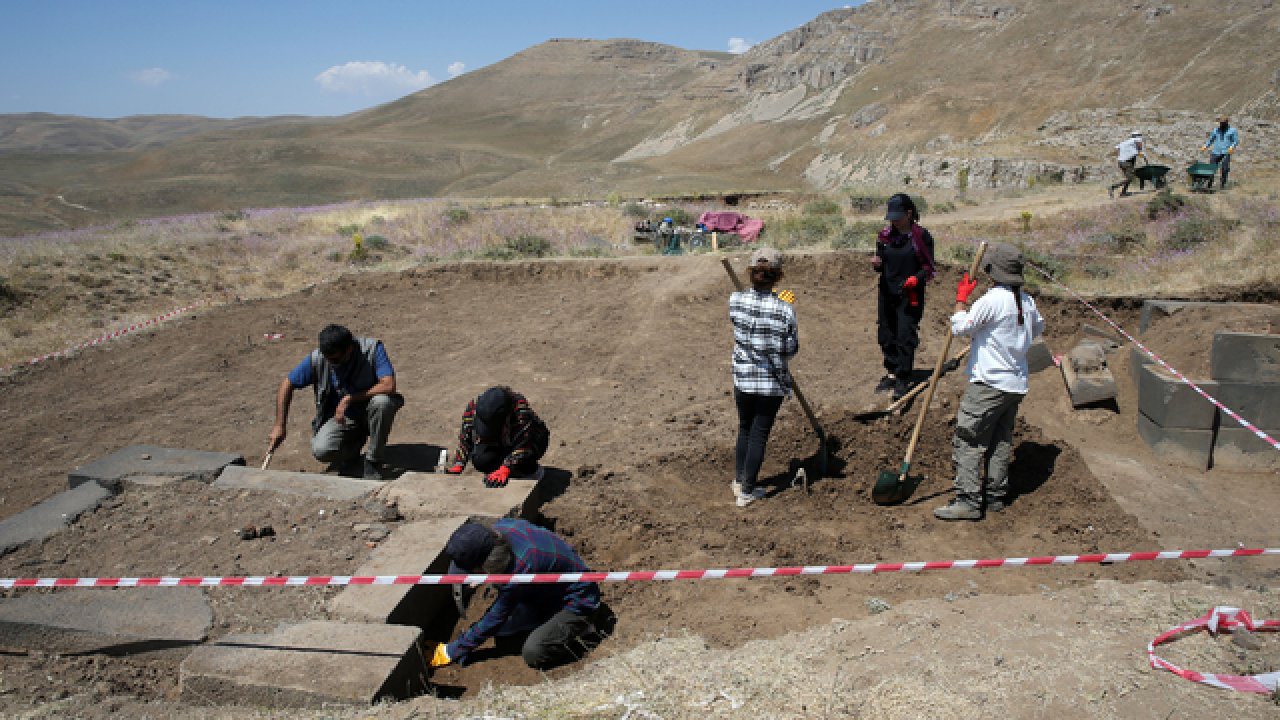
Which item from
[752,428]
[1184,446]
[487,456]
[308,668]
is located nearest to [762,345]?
[752,428]

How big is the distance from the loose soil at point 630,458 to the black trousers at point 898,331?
1.27 ft

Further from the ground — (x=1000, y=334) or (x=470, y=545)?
(x=1000, y=334)

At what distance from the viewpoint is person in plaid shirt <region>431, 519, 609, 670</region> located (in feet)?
11.9

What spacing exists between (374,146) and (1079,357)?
3419 inches

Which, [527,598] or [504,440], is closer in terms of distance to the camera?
[527,598]

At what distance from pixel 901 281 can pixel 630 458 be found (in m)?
2.90

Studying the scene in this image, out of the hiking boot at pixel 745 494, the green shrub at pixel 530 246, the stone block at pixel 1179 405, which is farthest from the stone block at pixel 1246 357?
the green shrub at pixel 530 246

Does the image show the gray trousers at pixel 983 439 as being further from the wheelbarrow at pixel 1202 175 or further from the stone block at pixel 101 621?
the wheelbarrow at pixel 1202 175

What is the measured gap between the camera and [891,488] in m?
5.16

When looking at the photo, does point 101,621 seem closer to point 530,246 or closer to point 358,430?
point 358,430

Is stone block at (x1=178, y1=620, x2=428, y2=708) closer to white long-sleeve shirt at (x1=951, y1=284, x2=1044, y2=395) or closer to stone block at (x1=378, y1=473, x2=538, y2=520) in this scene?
stone block at (x1=378, y1=473, x2=538, y2=520)

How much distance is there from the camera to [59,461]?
6.67 meters

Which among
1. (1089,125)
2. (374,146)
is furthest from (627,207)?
(374,146)

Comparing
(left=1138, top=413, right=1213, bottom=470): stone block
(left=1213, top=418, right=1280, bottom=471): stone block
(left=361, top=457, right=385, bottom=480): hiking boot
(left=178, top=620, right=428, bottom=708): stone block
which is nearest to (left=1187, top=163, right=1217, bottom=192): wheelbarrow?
(left=1213, top=418, right=1280, bottom=471): stone block
